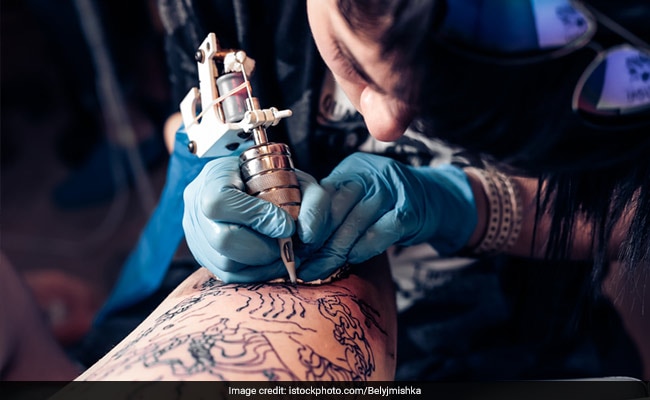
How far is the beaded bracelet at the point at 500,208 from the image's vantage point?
89 centimetres

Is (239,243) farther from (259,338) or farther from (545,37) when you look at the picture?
(545,37)

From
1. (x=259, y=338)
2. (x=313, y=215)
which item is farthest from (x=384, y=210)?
(x=259, y=338)

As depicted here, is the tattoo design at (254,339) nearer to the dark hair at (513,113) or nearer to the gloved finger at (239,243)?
the gloved finger at (239,243)

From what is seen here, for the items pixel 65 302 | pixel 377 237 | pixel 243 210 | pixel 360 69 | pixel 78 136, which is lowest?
pixel 65 302

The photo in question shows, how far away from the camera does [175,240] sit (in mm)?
894

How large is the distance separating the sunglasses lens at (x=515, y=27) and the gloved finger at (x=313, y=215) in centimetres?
21

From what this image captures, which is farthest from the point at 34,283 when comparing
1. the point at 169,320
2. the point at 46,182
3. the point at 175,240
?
the point at 169,320

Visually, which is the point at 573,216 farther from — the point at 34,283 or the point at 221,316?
the point at 34,283

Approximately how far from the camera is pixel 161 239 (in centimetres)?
91

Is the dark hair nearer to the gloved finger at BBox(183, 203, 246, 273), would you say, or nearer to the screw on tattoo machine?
the screw on tattoo machine

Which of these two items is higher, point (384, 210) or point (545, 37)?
point (545, 37)

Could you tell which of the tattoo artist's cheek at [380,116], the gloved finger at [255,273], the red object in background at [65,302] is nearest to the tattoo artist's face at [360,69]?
the tattoo artist's cheek at [380,116]

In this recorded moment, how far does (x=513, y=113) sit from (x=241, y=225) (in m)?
0.31

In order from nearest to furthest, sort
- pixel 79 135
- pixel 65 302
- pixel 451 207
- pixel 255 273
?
pixel 255 273 < pixel 451 207 < pixel 65 302 < pixel 79 135
